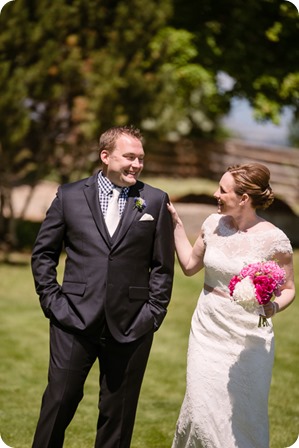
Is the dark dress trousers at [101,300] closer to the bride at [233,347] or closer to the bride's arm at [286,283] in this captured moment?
the bride at [233,347]

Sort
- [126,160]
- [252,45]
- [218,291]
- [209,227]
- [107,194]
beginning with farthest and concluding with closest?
1. [252,45]
2. [209,227]
3. [218,291]
4. [107,194]
5. [126,160]

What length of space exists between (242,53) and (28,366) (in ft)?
36.3

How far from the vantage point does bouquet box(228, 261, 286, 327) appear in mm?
4645

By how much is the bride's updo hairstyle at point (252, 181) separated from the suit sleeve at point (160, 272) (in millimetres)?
544

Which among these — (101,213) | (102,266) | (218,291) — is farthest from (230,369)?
(101,213)

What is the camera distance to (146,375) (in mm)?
9680

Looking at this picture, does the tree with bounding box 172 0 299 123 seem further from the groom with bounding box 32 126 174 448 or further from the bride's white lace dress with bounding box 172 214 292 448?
the groom with bounding box 32 126 174 448

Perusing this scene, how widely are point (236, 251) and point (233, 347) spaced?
0.61 m

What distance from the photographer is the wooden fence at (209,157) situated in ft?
83.2

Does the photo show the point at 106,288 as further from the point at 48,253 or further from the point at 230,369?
the point at 230,369

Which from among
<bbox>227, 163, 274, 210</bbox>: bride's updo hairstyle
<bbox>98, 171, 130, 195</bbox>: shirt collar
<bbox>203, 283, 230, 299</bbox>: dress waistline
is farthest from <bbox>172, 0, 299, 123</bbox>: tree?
<bbox>98, 171, 130, 195</bbox>: shirt collar

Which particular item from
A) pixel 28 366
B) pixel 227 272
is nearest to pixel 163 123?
Result: pixel 28 366

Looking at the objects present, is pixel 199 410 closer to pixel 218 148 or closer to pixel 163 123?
pixel 163 123

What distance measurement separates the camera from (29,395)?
836cm
